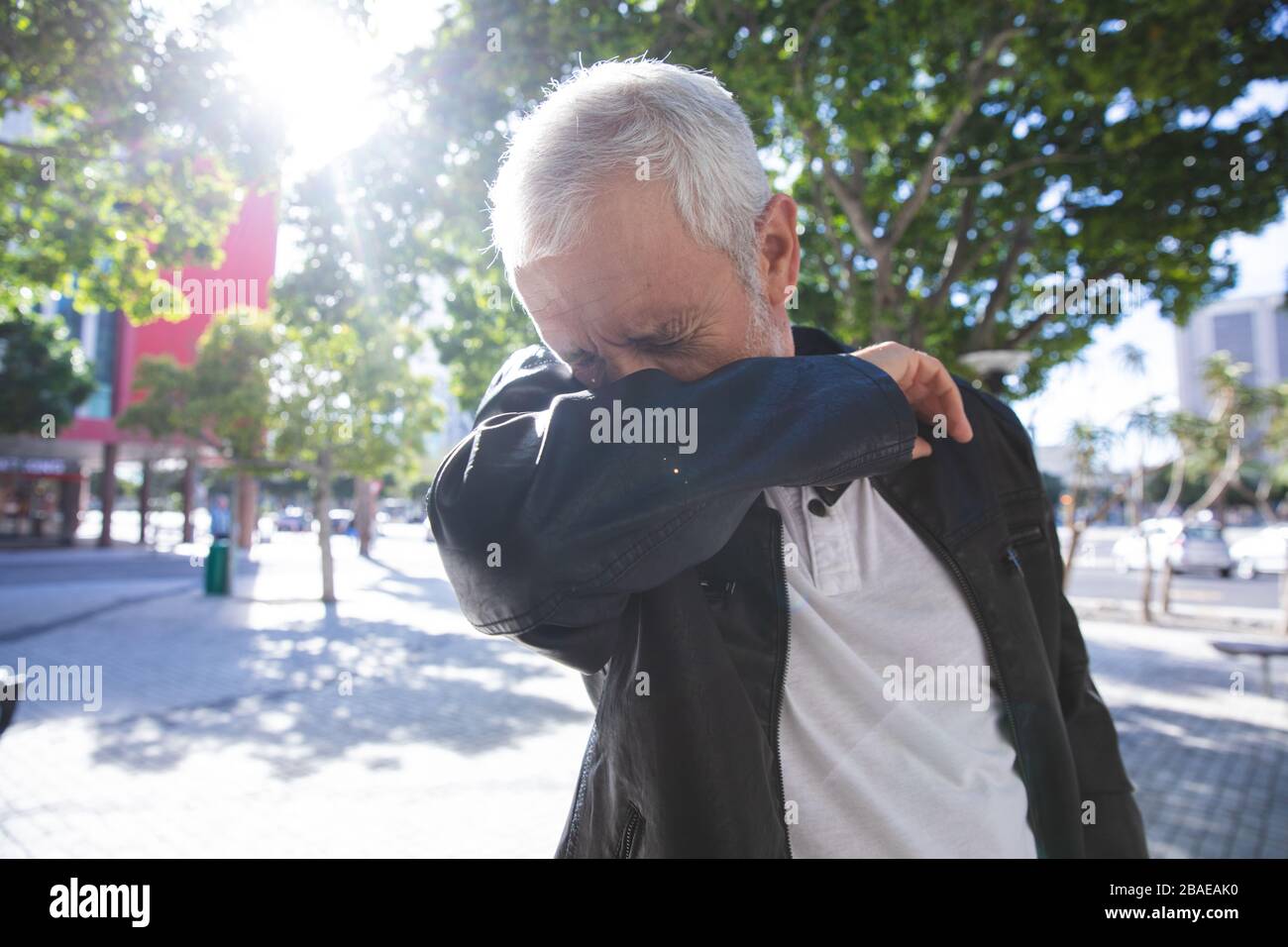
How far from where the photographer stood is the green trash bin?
15.7 m

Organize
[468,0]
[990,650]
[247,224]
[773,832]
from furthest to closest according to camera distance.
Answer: [247,224] < [468,0] < [990,650] < [773,832]

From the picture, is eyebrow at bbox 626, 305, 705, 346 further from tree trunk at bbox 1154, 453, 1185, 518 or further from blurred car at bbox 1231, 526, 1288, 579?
blurred car at bbox 1231, 526, 1288, 579

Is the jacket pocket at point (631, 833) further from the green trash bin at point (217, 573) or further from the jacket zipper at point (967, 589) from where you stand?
the green trash bin at point (217, 573)

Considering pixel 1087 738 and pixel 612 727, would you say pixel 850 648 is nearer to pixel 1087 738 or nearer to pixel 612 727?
pixel 612 727

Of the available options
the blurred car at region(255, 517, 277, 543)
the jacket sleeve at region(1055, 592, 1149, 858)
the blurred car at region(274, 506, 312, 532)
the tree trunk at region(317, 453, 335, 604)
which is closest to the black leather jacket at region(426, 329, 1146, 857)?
the jacket sleeve at region(1055, 592, 1149, 858)

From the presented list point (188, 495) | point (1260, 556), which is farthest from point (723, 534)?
point (188, 495)

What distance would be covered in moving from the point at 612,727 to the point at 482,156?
654cm

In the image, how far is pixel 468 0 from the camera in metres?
6.52

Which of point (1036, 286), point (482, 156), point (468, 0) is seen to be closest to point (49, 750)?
point (482, 156)

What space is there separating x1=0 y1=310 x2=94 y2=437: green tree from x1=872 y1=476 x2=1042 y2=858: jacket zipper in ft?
90.5

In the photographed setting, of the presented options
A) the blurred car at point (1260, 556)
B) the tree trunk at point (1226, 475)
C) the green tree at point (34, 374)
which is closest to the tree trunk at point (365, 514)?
the green tree at point (34, 374)

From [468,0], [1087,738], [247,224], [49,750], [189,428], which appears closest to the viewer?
[1087,738]

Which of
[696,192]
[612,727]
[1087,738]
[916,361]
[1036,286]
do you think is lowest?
[1087,738]

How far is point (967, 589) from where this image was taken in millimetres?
1207
